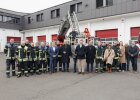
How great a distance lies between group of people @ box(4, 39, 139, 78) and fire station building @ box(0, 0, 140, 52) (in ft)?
30.6

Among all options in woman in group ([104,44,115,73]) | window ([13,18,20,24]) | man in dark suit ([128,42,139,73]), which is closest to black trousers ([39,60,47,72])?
woman in group ([104,44,115,73])

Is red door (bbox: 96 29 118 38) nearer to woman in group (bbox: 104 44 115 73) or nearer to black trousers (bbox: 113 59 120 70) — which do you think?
black trousers (bbox: 113 59 120 70)

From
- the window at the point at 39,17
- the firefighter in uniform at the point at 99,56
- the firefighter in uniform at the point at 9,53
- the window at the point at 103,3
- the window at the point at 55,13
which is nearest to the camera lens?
the firefighter in uniform at the point at 9,53

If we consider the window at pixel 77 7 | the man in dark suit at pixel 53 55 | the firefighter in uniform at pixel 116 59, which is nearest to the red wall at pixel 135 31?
the window at pixel 77 7

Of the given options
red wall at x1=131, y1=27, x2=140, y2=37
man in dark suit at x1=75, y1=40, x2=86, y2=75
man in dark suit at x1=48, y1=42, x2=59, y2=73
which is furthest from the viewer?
red wall at x1=131, y1=27, x2=140, y2=37

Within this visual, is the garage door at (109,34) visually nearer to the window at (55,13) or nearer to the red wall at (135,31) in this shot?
the red wall at (135,31)

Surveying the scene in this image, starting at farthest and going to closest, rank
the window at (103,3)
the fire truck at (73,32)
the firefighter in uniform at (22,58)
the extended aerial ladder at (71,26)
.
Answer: the window at (103,3), the extended aerial ladder at (71,26), the fire truck at (73,32), the firefighter in uniform at (22,58)

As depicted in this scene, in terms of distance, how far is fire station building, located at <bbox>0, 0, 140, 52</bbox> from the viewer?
69.8 feet

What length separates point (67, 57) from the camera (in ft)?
40.0

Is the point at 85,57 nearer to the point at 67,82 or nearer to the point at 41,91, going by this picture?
the point at 67,82

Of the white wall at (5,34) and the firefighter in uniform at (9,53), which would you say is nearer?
the firefighter in uniform at (9,53)

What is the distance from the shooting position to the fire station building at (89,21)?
2127 centimetres

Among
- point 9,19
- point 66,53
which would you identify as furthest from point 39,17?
point 66,53

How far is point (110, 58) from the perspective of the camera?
11.9 metres
